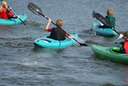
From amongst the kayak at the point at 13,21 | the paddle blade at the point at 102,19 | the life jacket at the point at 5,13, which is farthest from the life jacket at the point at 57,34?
the life jacket at the point at 5,13

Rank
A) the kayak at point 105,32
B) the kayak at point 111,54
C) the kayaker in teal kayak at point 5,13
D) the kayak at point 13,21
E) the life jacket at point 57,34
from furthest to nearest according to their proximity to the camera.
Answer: the kayaker in teal kayak at point 5,13
the kayak at point 13,21
the kayak at point 105,32
the life jacket at point 57,34
the kayak at point 111,54

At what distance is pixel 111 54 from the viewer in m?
18.7

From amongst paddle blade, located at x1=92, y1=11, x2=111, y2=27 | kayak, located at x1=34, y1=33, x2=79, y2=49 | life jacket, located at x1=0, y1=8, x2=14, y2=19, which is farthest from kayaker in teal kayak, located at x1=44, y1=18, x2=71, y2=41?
life jacket, located at x1=0, y1=8, x2=14, y2=19

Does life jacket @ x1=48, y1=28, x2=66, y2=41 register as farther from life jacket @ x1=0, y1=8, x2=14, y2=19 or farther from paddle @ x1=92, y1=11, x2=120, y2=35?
life jacket @ x1=0, y1=8, x2=14, y2=19

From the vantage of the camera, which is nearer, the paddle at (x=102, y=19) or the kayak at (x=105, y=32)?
the paddle at (x=102, y=19)

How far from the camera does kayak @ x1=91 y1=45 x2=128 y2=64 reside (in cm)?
1827

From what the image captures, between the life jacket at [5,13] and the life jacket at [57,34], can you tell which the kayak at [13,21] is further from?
the life jacket at [57,34]

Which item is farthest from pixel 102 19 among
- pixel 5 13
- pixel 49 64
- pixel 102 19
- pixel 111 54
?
pixel 5 13

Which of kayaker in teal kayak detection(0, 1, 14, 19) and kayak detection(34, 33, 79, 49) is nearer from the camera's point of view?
kayak detection(34, 33, 79, 49)

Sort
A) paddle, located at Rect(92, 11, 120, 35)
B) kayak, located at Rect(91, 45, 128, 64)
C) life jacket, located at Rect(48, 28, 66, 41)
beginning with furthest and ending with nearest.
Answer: paddle, located at Rect(92, 11, 120, 35), life jacket, located at Rect(48, 28, 66, 41), kayak, located at Rect(91, 45, 128, 64)

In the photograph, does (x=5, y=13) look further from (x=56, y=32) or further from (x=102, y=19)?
(x=56, y=32)

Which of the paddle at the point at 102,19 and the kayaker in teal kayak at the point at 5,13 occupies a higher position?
the kayaker in teal kayak at the point at 5,13

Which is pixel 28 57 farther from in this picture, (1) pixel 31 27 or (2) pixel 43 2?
(2) pixel 43 2

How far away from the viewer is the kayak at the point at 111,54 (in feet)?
59.9
